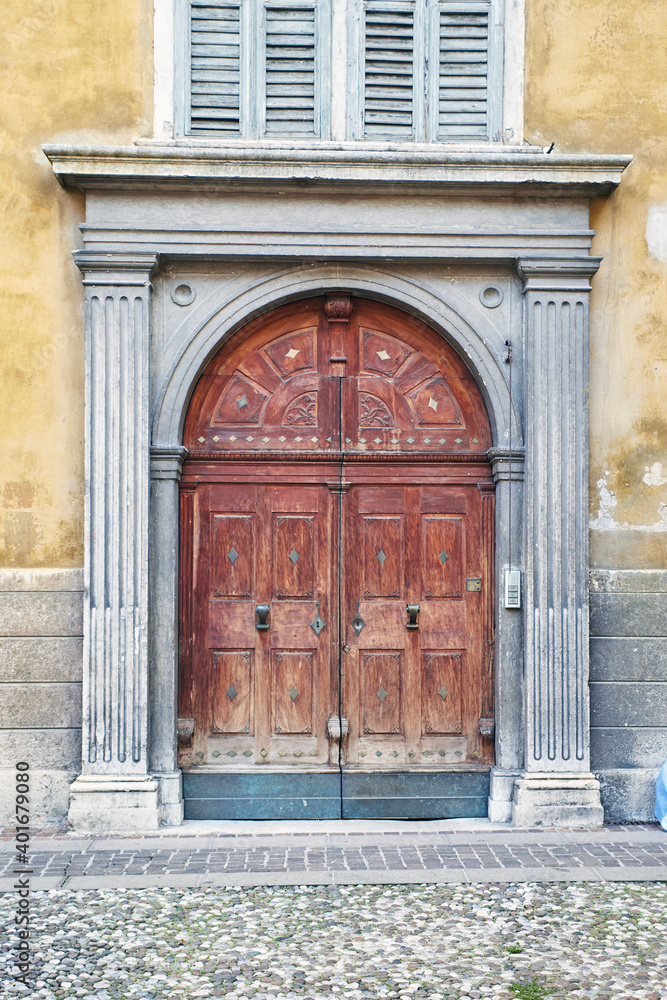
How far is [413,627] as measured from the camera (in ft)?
20.6

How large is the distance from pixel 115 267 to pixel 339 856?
3959mm

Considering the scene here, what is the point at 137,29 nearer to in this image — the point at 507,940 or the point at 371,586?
the point at 371,586

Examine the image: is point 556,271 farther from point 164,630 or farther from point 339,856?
point 339,856

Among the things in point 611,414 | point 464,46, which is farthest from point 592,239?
point 464,46

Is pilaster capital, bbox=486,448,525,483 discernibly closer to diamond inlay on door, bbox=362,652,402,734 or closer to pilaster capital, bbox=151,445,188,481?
diamond inlay on door, bbox=362,652,402,734

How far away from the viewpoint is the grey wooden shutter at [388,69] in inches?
245

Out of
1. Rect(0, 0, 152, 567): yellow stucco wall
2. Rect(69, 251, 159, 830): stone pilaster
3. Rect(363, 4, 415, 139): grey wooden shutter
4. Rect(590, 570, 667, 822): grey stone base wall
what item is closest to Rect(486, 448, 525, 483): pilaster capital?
Rect(590, 570, 667, 822): grey stone base wall

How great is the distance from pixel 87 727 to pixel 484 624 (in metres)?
2.73

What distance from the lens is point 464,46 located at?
6234 millimetres

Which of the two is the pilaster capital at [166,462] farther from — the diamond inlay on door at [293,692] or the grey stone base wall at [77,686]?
the diamond inlay on door at [293,692]

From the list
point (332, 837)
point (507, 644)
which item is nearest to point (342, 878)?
point (332, 837)

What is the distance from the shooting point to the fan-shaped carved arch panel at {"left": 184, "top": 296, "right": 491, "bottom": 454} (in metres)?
6.36

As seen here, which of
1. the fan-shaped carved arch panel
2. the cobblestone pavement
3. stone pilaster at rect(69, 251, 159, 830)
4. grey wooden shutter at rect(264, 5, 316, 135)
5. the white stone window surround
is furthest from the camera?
the fan-shaped carved arch panel

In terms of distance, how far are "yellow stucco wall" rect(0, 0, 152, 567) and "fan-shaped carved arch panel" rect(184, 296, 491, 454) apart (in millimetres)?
951
